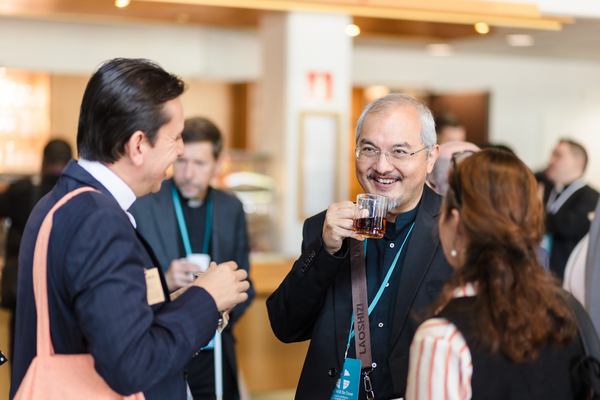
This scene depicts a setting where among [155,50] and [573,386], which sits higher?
[155,50]

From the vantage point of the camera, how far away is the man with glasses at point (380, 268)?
1706 millimetres

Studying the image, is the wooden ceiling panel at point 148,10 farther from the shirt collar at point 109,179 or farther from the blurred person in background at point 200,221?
the shirt collar at point 109,179

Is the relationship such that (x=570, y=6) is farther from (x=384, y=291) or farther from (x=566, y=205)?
(x=384, y=291)

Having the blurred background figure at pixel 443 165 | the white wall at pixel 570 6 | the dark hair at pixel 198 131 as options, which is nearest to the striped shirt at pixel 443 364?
the blurred background figure at pixel 443 165

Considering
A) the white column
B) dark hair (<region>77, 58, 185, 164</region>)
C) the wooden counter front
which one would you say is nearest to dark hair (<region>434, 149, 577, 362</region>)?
dark hair (<region>77, 58, 185, 164</region>)

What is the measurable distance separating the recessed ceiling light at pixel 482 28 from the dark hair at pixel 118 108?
525cm

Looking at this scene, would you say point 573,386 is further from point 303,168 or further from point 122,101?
point 303,168

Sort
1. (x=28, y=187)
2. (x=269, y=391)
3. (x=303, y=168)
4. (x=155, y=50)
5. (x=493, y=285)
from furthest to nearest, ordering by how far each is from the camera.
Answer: (x=155, y=50) → (x=303, y=168) → (x=269, y=391) → (x=28, y=187) → (x=493, y=285)

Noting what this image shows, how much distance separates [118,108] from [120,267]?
361mm

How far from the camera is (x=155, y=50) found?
25.3 ft

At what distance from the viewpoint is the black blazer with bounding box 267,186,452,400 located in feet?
5.58

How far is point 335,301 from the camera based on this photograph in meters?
1.83

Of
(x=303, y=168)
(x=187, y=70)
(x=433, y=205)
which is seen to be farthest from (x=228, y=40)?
(x=433, y=205)

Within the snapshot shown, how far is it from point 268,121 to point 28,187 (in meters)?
3.00
